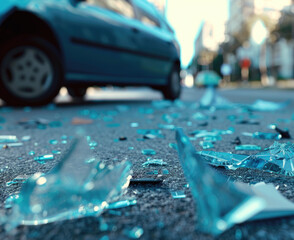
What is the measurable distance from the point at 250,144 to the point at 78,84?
321cm

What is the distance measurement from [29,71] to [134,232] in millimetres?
3635

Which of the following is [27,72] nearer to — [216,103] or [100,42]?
[100,42]

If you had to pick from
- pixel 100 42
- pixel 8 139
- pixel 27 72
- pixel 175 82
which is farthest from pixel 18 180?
pixel 175 82

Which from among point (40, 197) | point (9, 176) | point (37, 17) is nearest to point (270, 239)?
point (40, 197)

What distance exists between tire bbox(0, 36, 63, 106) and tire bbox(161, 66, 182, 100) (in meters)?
2.77

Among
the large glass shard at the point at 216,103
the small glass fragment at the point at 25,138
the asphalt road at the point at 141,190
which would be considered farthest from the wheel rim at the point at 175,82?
the small glass fragment at the point at 25,138

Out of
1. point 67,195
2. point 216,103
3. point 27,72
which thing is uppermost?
point 27,72

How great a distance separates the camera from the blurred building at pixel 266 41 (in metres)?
32.3

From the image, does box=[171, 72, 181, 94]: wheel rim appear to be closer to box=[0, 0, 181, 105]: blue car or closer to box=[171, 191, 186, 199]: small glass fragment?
box=[0, 0, 181, 105]: blue car

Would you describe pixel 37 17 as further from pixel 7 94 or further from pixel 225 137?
pixel 225 137

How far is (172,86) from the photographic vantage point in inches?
263

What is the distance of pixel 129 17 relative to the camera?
527 cm

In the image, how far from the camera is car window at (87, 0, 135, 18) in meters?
4.68

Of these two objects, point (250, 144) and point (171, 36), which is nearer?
point (250, 144)
